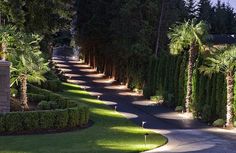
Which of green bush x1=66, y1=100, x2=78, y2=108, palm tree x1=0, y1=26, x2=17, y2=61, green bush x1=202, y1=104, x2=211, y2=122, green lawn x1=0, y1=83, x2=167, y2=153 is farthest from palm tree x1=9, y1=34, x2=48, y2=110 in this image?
green bush x1=202, y1=104, x2=211, y2=122

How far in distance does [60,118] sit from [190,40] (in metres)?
13.8

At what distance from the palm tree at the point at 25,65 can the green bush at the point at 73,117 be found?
3.06m

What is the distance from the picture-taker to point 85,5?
60.4 meters

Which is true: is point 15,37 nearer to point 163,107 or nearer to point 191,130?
point 191,130

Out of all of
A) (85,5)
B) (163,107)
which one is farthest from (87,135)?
(85,5)

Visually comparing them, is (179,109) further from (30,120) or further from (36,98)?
(30,120)

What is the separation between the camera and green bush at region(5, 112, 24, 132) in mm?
22984

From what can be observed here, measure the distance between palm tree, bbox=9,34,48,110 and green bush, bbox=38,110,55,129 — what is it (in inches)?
123

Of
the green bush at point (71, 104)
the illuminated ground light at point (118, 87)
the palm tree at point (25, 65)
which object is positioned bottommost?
the illuminated ground light at point (118, 87)

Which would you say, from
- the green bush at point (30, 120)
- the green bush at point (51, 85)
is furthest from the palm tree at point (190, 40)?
the green bush at point (30, 120)

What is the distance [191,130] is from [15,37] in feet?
34.2

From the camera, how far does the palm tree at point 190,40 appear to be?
34.8m

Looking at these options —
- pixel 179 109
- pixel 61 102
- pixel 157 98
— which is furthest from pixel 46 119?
pixel 157 98

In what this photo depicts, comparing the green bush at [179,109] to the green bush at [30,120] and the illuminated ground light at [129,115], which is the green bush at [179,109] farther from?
the green bush at [30,120]
